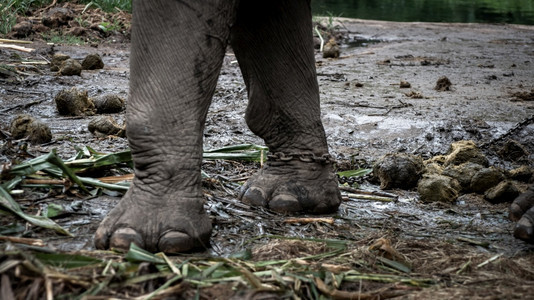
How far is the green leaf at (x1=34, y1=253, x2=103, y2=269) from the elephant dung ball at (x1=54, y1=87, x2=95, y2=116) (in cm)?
321

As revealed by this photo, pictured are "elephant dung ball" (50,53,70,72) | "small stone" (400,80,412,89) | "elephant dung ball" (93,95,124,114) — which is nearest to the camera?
"elephant dung ball" (93,95,124,114)

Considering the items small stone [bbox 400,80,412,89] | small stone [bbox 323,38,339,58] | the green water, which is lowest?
small stone [bbox 400,80,412,89]

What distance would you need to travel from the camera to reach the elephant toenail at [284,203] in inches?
133

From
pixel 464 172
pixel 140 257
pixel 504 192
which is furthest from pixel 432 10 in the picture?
pixel 140 257

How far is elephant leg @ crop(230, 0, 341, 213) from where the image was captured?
11.2 feet

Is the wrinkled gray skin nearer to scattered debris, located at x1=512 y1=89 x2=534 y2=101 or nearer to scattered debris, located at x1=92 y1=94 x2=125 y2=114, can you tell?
scattered debris, located at x1=92 y1=94 x2=125 y2=114

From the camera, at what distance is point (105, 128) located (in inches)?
186

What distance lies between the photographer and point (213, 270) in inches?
90.6

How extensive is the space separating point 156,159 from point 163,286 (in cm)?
73

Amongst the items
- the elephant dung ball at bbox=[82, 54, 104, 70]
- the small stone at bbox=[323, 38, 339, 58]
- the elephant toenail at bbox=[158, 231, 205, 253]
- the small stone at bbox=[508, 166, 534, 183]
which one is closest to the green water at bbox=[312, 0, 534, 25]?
the small stone at bbox=[323, 38, 339, 58]

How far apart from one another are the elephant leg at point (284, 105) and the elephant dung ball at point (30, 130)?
1.36 metres

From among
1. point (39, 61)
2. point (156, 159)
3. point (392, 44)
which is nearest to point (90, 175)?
point (156, 159)

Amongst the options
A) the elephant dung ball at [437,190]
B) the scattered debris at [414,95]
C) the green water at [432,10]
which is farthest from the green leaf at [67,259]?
the green water at [432,10]

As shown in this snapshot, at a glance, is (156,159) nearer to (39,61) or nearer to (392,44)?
(39,61)
